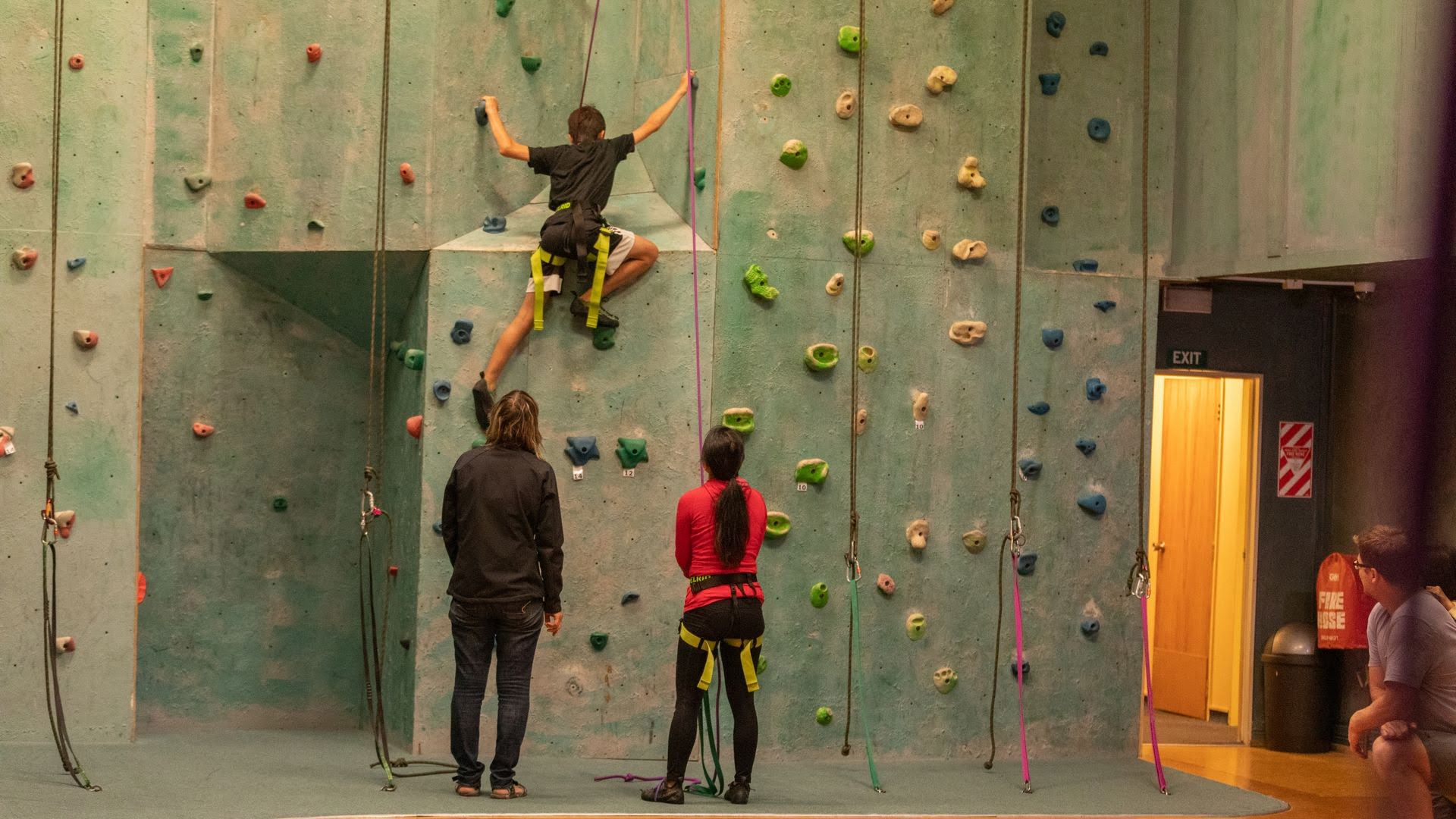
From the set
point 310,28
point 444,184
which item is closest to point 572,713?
point 444,184

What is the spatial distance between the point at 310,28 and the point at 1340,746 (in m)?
5.88

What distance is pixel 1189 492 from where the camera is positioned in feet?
27.2

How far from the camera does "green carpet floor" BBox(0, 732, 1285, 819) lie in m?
4.83

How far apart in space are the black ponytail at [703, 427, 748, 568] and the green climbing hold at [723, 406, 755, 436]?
120cm

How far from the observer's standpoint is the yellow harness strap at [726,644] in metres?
4.89

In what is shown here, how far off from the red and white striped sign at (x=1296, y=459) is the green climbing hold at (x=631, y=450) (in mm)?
3452

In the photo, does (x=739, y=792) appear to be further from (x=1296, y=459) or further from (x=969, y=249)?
(x=1296, y=459)

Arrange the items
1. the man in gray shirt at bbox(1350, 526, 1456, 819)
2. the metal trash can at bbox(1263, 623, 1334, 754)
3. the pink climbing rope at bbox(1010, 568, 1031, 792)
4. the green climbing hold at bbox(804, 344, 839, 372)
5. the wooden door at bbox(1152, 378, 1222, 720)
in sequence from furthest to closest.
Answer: the wooden door at bbox(1152, 378, 1222, 720) → the metal trash can at bbox(1263, 623, 1334, 754) → the green climbing hold at bbox(804, 344, 839, 372) → the pink climbing rope at bbox(1010, 568, 1031, 792) → the man in gray shirt at bbox(1350, 526, 1456, 819)

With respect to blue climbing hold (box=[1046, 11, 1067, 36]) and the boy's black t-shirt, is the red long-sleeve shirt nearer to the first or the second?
the boy's black t-shirt

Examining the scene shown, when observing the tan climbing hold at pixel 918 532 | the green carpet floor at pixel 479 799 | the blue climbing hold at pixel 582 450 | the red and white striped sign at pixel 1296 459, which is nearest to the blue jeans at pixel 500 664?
the green carpet floor at pixel 479 799

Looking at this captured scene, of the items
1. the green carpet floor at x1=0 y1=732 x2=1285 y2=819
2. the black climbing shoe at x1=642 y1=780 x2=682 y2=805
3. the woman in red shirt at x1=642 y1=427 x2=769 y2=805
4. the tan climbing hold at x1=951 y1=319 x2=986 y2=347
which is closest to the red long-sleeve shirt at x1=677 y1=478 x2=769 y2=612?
the woman in red shirt at x1=642 y1=427 x2=769 y2=805

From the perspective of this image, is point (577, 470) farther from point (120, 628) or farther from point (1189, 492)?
point (1189, 492)

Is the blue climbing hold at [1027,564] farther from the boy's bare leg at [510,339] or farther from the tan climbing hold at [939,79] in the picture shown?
the boy's bare leg at [510,339]

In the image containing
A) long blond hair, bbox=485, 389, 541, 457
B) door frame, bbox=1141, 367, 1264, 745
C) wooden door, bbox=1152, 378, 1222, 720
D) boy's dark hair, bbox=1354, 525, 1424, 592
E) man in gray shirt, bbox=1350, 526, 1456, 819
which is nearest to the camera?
man in gray shirt, bbox=1350, 526, 1456, 819
